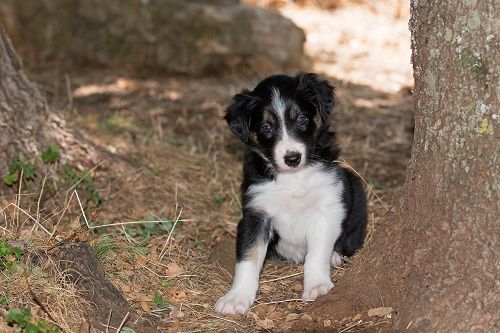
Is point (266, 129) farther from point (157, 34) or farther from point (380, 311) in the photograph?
point (157, 34)

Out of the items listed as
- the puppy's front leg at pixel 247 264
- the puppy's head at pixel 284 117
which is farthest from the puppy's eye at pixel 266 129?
the puppy's front leg at pixel 247 264

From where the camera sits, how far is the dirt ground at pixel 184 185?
181 inches

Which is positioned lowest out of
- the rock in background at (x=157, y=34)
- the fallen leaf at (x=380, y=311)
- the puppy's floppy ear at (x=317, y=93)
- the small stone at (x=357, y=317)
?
the rock in background at (x=157, y=34)

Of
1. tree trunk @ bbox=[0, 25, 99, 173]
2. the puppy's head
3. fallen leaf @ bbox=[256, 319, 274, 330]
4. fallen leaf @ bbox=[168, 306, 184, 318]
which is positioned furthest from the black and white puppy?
tree trunk @ bbox=[0, 25, 99, 173]

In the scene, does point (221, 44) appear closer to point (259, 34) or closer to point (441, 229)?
point (259, 34)

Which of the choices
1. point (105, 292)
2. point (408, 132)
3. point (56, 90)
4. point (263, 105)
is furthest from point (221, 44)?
point (105, 292)

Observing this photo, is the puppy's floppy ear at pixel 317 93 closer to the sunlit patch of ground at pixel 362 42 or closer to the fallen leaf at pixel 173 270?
the fallen leaf at pixel 173 270

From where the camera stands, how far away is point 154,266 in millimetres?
5086

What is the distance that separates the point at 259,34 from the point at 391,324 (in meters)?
6.79

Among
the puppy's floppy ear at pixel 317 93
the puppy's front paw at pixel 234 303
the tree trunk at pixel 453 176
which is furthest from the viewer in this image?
the puppy's floppy ear at pixel 317 93

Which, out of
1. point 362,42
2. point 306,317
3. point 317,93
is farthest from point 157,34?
point 306,317

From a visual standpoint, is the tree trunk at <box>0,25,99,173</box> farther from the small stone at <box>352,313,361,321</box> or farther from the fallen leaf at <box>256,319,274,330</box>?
the small stone at <box>352,313,361,321</box>

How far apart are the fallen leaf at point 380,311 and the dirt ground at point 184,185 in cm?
4

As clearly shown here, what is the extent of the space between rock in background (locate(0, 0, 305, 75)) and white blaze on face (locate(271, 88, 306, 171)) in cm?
514
